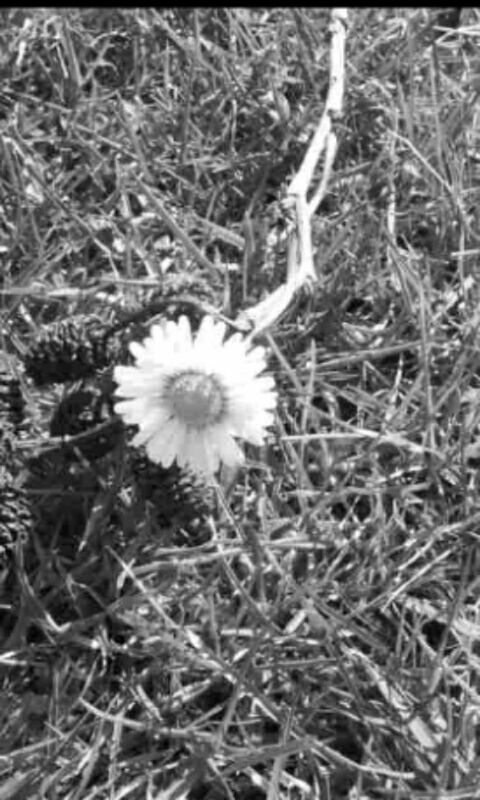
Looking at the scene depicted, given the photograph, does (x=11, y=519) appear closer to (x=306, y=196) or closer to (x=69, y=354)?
(x=69, y=354)

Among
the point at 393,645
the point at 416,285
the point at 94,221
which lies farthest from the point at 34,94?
the point at 393,645

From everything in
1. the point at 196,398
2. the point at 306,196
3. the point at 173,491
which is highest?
the point at 306,196

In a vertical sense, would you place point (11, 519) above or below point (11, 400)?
below

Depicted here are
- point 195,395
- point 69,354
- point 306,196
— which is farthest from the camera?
point 306,196

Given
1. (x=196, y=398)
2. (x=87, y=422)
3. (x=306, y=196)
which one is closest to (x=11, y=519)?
(x=87, y=422)

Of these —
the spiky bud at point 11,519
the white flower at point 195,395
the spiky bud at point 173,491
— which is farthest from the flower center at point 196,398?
the spiky bud at point 11,519

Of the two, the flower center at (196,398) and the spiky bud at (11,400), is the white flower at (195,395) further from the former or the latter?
the spiky bud at (11,400)

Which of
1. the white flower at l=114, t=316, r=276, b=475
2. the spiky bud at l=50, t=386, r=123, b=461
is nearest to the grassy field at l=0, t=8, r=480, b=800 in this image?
the spiky bud at l=50, t=386, r=123, b=461
